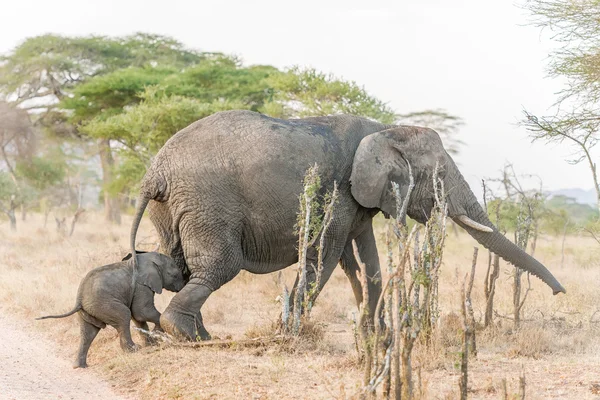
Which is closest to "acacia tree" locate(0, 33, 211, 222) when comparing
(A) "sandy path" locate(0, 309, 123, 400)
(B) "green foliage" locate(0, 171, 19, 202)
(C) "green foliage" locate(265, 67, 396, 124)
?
(B) "green foliage" locate(0, 171, 19, 202)

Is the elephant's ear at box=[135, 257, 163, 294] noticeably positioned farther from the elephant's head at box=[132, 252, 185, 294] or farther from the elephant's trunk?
the elephant's trunk

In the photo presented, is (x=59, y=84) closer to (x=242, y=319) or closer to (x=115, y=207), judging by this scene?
(x=115, y=207)

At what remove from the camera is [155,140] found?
19438 mm

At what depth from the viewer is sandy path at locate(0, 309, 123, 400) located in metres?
6.74

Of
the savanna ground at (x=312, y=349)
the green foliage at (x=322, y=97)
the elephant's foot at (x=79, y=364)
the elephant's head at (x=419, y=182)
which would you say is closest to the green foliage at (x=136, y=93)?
the green foliage at (x=322, y=97)

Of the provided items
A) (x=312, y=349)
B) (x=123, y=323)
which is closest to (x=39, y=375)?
(x=123, y=323)

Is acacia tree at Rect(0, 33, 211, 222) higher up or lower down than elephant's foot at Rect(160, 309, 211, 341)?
higher up

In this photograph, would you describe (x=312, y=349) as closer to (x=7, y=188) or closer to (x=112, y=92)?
(x=7, y=188)

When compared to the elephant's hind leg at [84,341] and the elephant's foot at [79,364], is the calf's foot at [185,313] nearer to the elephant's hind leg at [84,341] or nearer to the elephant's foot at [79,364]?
the elephant's hind leg at [84,341]

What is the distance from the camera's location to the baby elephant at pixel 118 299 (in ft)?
25.5

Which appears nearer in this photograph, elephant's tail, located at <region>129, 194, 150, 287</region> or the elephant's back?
elephant's tail, located at <region>129, 194, 150, 287</region>

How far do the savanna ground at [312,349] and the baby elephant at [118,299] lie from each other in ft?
0.94

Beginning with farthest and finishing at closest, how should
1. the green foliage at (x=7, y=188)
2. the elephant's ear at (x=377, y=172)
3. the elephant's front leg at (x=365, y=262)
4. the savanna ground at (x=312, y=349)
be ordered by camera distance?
the green foliage at (x=7, y=188) → the elephant's front leg at (x=365, y=262) → the elephant's ear at (x=377, y=172) → the savanna ground at (x=312, y=349)

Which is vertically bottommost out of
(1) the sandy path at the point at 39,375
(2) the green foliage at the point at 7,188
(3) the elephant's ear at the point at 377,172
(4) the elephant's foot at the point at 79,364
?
(1) the sandy path at the point at 39,375
